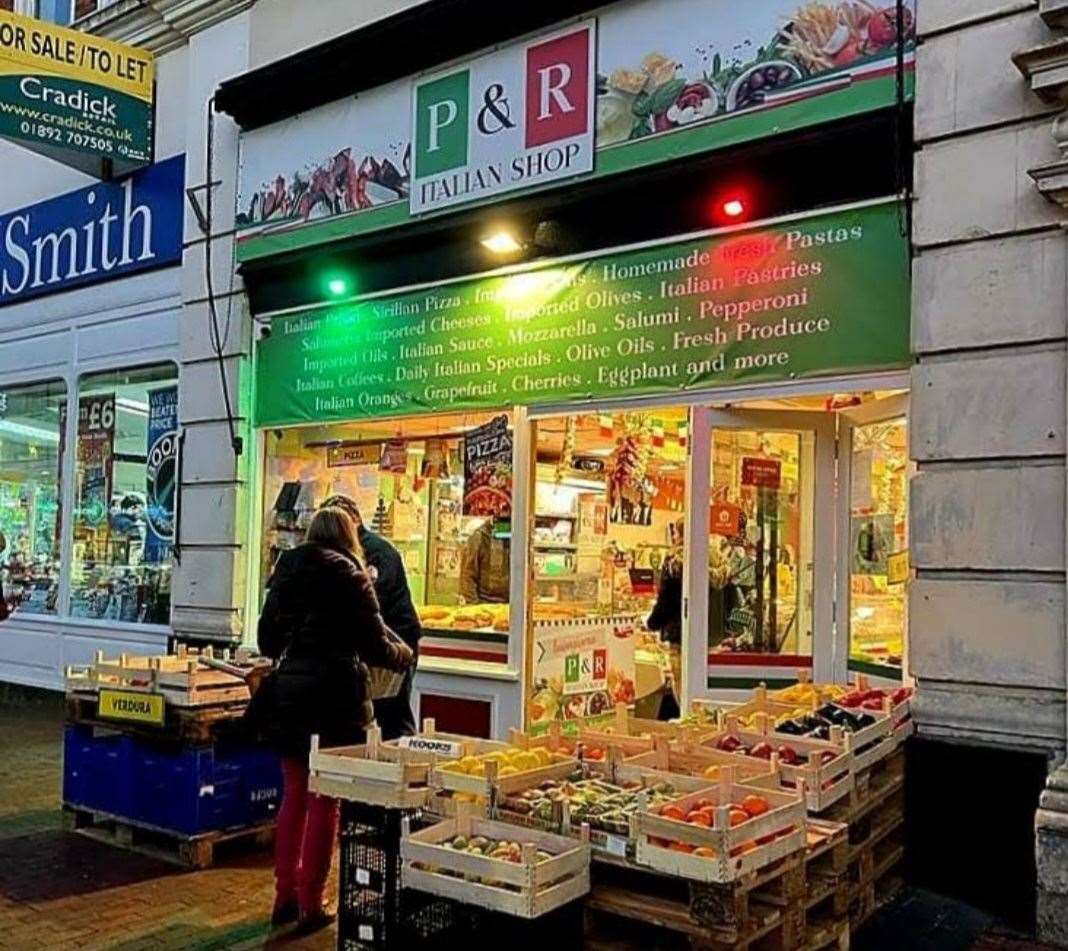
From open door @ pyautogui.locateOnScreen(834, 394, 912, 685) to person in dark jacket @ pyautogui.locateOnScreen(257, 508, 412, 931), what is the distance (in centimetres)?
302

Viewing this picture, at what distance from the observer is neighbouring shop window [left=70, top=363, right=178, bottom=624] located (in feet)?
32.6

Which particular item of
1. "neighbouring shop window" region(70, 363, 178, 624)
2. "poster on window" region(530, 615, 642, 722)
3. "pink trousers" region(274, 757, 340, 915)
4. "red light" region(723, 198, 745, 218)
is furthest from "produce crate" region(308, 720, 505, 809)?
"neighbouring shop window" region(70, 363, 178, 624)

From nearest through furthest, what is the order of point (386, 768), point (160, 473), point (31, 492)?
point (386, 768) < point (160, 473) < point (31, 492)

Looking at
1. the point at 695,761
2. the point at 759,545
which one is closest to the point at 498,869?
the point at 695,761

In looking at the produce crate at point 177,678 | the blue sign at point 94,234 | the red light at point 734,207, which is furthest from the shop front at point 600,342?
the produce crate at point 177,678

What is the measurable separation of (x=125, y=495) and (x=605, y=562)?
15.0ft

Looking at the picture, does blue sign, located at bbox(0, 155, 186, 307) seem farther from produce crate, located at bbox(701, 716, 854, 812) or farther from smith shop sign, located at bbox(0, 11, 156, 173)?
produce crate, located at bbox(701, 716, 854, 812)

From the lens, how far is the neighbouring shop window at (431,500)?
306 inches

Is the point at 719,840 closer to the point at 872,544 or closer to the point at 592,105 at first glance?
the point at 872,544

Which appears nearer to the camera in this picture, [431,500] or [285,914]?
[285,914]

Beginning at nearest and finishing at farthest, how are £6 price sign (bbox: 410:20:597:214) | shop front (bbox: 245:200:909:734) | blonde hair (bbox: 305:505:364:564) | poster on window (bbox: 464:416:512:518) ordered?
blonde hair (bbox: 305:505:364:564) < shop front (bbox: 245:200:909:734) < £6 price sign (bbox: 410:20:597:214) < poster on window (bbox: 464:416:512:518)

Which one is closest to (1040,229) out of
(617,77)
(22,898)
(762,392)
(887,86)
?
(887,86)

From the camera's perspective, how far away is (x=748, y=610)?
6.99m

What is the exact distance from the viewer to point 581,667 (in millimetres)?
7844
